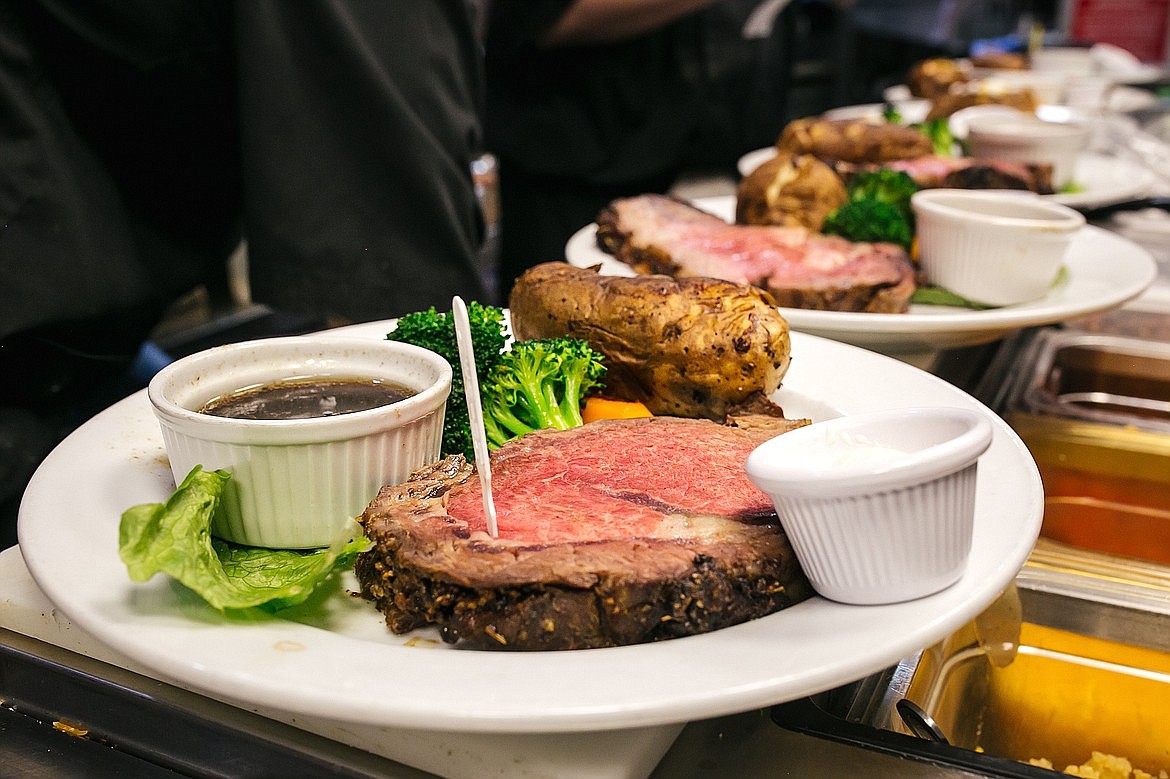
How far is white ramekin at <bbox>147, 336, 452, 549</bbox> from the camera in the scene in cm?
152

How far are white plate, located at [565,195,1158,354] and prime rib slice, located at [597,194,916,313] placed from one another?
66 mm

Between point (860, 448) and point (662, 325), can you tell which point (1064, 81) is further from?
point (860, 448)

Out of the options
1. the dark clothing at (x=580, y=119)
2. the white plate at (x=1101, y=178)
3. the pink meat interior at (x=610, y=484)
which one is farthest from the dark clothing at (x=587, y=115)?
the pink meat interior at (x=610, y=484)

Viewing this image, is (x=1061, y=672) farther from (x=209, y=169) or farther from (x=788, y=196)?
(x=209, y=169)

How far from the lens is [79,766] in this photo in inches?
53.0

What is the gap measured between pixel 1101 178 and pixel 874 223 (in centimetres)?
202

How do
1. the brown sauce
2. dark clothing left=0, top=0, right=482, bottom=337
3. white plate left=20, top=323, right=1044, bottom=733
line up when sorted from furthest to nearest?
dark clothing left=0, top=0, right=482, bottom=337 → the brown sauce → white plate left=20, top=323, right=1044, bottom=733

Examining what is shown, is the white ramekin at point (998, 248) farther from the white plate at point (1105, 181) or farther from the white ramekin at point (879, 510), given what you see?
the white ramekin at point (879, 510)

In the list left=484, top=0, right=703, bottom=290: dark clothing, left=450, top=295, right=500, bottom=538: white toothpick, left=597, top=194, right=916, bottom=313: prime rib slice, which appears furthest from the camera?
left=484, top=0, right=703, bottom=290: dark clothing

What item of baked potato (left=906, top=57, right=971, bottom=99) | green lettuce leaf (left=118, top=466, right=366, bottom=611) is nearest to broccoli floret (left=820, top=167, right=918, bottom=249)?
green lettuce leaf (left=118, top=466, right=366, bottom=611)

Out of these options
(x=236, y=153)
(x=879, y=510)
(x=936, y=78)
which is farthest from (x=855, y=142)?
(x=879, y=510)

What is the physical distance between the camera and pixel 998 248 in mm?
2773

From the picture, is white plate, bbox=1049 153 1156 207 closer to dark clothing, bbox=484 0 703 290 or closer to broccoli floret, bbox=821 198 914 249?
broccoli floret, bbox=821 198 914 249

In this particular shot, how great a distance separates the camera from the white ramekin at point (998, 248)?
2.75 meters
